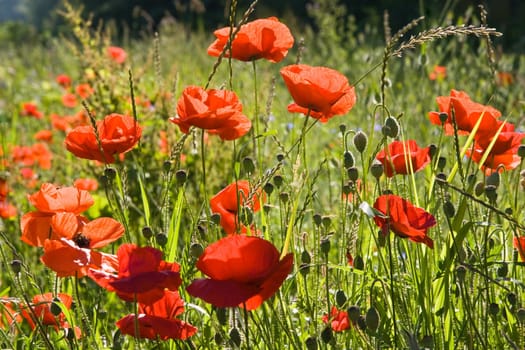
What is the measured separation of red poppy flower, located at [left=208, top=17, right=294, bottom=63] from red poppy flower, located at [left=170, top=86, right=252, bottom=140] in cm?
22

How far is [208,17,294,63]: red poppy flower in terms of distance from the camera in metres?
1.44

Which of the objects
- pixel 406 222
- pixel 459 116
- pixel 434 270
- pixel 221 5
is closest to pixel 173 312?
pixel 406 222

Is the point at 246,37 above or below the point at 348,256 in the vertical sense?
above

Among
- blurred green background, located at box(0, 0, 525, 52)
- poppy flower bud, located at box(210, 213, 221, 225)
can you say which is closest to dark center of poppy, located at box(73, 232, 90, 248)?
poppy flower bud, located at box(210, 213, 221, 225)

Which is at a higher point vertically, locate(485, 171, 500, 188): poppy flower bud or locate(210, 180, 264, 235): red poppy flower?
locate(485, 171, 500, 188): poppy flower bud

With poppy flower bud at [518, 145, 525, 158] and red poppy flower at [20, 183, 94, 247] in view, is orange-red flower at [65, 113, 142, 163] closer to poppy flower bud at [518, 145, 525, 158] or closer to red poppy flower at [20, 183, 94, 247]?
red poppy flower at [20, 183, 94, 247]

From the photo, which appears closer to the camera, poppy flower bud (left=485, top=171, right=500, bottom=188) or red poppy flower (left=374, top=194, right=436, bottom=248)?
red poppy flower (left=374, top=194, right=436, bottom=248)

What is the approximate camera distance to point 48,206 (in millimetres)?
1201

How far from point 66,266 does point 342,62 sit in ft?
13.3

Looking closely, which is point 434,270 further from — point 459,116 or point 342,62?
point 342,62

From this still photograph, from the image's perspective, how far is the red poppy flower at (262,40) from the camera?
1438mm

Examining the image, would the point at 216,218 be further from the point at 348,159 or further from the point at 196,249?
the point at 348,159

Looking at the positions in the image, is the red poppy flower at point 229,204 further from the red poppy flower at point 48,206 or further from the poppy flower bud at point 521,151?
the poppy flower bud at point 521,151

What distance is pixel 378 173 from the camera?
1.19m
